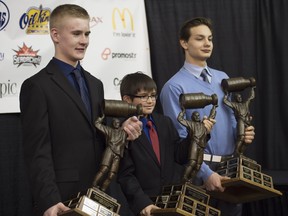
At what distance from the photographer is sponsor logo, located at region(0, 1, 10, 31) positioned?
3574 mm

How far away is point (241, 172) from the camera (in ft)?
8.02

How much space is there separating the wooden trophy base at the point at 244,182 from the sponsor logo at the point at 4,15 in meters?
1.76

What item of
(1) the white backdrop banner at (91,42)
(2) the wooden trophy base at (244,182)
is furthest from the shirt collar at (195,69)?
(1) the white backdrop banner at (91,42)

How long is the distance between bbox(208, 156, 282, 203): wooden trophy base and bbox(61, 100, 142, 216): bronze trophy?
567 millimetres

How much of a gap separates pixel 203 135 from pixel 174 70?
6.05 feet

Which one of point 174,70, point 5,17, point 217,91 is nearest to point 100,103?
point 217,91

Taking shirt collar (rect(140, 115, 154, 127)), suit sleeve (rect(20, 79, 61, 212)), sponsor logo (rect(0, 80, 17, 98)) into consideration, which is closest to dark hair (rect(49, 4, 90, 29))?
suit sleeve (rect(20, 79, 61, 212))

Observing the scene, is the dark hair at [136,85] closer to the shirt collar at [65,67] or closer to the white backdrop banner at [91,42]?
the shirt collar at [65,67]

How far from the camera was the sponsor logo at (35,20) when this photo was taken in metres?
3.64

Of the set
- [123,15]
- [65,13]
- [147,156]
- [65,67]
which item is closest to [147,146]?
[147,156]

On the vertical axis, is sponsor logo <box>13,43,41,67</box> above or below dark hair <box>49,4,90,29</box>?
below

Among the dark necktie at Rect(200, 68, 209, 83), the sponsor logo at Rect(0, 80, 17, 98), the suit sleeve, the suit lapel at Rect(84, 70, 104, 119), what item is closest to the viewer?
the suit sleeve

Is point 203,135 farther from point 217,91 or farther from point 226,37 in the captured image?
point 226,37

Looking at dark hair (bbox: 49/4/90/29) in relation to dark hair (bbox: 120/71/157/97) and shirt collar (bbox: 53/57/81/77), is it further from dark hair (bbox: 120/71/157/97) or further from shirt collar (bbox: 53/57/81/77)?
dark hair (bbox: 120/71/157/97)
